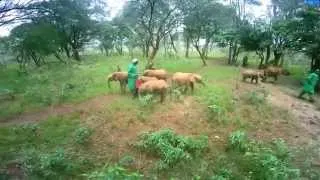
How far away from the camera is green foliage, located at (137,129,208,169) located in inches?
469

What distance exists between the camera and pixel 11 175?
11039mm

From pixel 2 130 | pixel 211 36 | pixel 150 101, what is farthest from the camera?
pixel 211 36

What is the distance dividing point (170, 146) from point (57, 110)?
5392 millimetres

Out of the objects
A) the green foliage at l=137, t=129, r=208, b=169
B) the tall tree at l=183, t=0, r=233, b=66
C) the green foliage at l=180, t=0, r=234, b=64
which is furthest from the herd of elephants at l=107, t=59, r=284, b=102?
the green foliage at l=180, t=0, r=234, b=64

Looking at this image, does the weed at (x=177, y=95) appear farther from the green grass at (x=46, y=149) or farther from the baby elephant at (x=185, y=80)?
the green grass at (x=46, y=149)

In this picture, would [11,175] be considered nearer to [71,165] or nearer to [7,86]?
[71,165]

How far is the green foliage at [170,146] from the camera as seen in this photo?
469 inches

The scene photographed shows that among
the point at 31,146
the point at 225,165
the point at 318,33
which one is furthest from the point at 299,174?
the point at 318,33

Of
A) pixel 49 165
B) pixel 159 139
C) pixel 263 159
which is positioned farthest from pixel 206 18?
pixel 49 165

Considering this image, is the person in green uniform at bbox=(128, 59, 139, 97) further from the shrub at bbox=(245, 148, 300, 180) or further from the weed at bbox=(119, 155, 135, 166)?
the shrub at bbox=(245, 148, 300, 180)

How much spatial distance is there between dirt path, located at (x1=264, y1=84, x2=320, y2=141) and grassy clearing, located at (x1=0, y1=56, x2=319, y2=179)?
1.84 feet

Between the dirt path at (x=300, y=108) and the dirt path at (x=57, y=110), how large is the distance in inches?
274

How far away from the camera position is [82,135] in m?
12.8

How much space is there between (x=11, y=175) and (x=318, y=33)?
1852 cm
